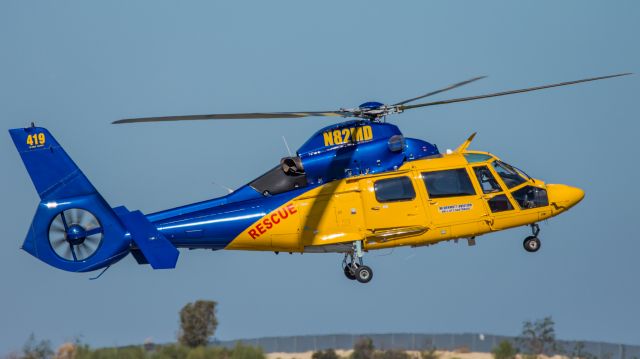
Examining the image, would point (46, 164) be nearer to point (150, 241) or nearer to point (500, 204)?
point (150, 241)

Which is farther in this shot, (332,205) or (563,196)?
(563,196)

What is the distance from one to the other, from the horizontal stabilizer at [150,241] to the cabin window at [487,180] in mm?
7726

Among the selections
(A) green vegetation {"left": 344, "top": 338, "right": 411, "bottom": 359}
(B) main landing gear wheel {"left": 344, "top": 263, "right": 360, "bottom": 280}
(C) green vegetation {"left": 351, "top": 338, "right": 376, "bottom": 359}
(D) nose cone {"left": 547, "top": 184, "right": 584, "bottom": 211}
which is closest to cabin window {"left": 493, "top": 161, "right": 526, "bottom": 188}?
(D) nose cone {"left": 547, "top": 184, "right": 584, "bottom": 211}

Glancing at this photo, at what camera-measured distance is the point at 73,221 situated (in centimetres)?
3319

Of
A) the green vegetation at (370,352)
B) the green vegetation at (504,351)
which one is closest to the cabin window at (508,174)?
the green vegetation at (504,351)

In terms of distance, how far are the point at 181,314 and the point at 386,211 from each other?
18.5m

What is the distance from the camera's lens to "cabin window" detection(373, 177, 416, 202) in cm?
3478

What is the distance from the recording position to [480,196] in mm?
35438

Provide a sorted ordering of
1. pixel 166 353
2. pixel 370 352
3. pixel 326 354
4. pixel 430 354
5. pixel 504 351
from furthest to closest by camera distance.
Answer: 1. pixel 326 354
2. pixel 370 352
3. pixel 504 351
4. pixel 430 354
5. pixel 166 353

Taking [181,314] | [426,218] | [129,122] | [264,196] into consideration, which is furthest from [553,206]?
[181,314]

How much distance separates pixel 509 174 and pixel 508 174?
25 mm

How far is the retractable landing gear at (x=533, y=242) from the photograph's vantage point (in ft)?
120

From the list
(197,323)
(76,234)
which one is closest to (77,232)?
(76,234)

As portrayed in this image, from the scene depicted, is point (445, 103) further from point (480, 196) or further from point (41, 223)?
point (41, 223)
